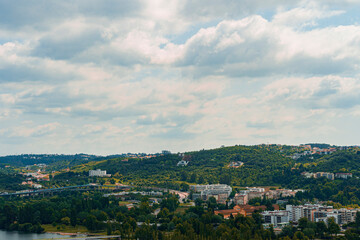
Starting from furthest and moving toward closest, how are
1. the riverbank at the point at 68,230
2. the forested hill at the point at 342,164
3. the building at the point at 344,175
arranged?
the forested hill at the point at 342,164
the building at the point at 344,175
the riverbank at the point at 68,230

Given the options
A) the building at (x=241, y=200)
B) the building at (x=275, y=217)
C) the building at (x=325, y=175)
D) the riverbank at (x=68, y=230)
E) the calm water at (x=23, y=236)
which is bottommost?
the calm water at (x=23, y=236)

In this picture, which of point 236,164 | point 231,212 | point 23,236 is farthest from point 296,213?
point 236,164

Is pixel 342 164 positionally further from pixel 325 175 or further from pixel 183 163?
pixel 183 163

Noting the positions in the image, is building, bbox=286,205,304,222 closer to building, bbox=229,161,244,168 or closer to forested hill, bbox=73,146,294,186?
forested hill, bbox=73,146,294,186

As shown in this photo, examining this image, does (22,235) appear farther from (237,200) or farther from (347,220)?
(347,220)

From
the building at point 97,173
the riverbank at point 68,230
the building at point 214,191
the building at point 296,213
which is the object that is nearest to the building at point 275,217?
the building at point 296,213

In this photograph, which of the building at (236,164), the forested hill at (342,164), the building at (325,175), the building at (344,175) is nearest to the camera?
the building at (344,175)

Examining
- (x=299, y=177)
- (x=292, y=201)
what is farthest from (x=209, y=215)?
(x=299, y=177)

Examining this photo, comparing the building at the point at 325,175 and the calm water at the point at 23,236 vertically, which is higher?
the building at the point at 325,175

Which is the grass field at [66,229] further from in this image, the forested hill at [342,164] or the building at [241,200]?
the forested hill at [342,164]
